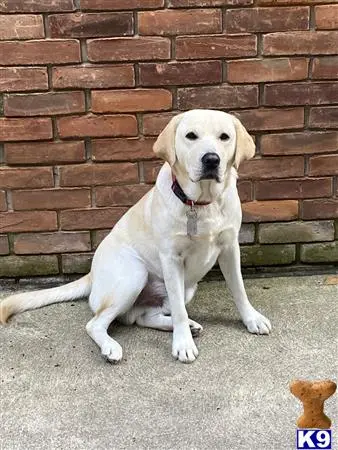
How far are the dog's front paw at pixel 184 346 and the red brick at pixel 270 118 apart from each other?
1.20 metres

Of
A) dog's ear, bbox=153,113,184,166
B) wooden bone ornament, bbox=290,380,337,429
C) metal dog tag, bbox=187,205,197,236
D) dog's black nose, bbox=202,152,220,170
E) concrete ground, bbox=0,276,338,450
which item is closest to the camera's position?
wooden bone ornament, bbox=290,380,337,429

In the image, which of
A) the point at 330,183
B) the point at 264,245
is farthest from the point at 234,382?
the point at 330,183

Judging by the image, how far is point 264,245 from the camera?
343cm

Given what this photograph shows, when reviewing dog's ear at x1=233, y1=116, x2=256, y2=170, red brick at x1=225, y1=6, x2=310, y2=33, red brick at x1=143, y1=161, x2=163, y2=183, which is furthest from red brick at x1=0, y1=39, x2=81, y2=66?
dog's ear at x1=233, y1=116, x2=256, y2=170

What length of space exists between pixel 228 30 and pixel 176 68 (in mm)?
334

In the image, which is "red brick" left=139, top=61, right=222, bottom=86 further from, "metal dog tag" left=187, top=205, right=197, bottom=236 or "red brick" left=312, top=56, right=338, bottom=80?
"metal dog tag" left=187, top=205, right=197, bottom=236

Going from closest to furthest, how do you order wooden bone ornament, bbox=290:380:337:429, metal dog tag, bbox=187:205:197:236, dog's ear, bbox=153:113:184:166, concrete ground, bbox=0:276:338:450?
wooden bone ornament, bbox=290:380:337:429, concrete ground, bbox=0:276:338:450, dog's ear, bbox=153:113:184:166, metal dog tag, bbox=187:205:197:236

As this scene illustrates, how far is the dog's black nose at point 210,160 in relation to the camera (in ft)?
7.64

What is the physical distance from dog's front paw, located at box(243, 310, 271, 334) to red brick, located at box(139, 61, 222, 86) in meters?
1.25

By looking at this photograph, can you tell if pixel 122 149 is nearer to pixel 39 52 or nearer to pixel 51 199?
pixel 51 199

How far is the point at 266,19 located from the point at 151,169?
1000 mm

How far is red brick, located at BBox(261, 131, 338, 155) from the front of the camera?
322 centimetres

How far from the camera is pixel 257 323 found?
9.25 feet

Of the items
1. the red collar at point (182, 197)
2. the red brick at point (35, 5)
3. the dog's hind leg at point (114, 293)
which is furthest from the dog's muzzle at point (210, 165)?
the red brick at point (35, 5)
